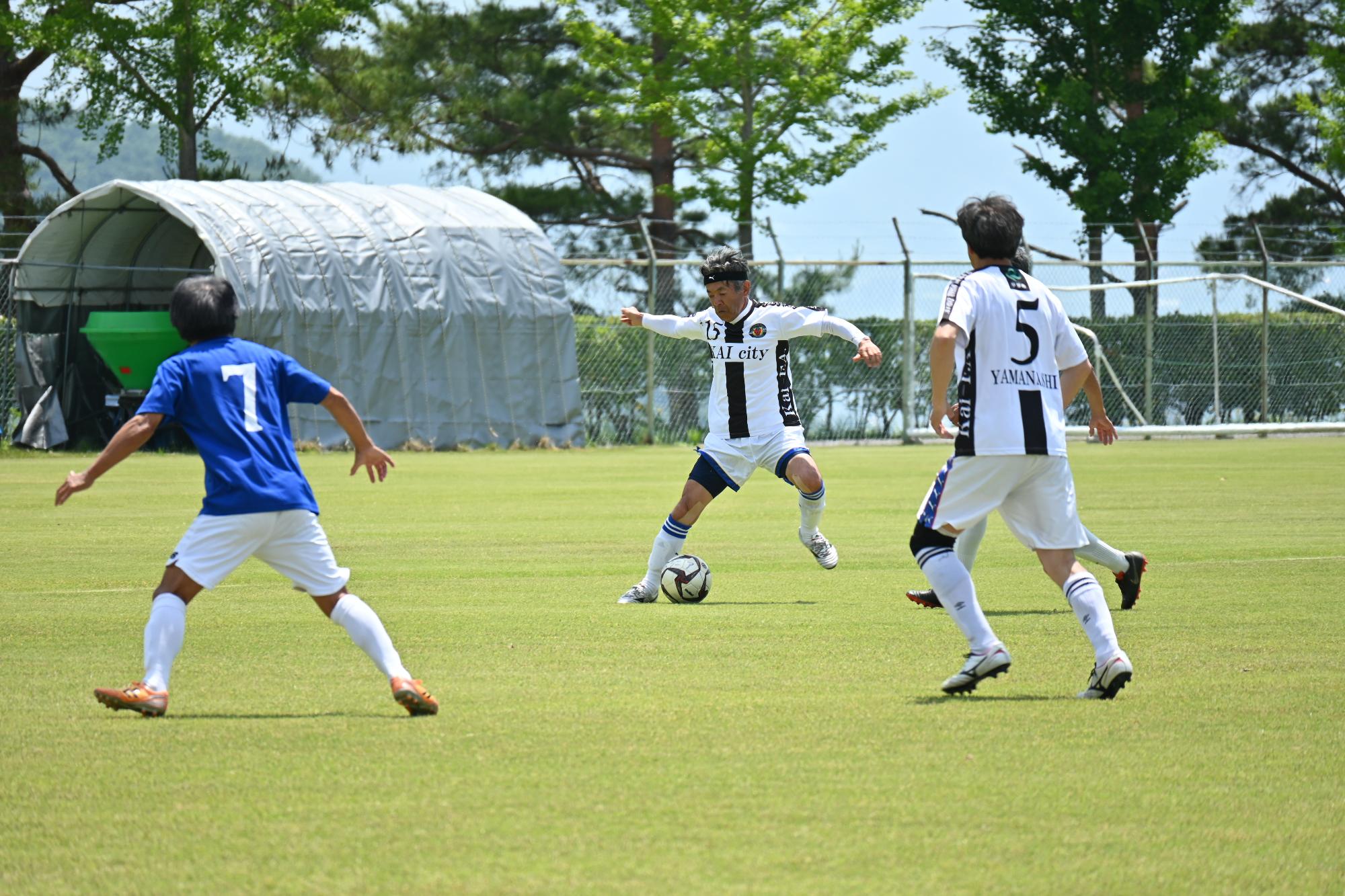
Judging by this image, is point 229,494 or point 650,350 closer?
point 229,494

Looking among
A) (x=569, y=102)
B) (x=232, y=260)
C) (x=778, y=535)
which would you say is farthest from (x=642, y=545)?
Result: (x=569, y=102)

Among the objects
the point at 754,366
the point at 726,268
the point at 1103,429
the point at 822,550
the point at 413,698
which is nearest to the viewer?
the point at 413,698

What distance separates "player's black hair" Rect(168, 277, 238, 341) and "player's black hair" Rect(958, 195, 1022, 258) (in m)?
2.77

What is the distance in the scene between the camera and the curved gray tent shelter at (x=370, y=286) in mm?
27609

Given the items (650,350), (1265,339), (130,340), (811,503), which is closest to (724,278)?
(811,503)

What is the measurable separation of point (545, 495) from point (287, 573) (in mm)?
11727

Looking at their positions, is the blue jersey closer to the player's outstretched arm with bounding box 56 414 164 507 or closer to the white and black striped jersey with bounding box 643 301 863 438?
the player's outstretched arm with bounding box 56 414 164 507

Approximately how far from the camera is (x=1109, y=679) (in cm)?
617

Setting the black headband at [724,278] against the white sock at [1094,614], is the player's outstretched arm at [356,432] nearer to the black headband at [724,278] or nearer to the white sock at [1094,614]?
the white sock at [1094,614]

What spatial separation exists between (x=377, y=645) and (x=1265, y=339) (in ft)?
97.1

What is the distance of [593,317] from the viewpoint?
107 ft

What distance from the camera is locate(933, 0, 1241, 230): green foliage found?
117ft

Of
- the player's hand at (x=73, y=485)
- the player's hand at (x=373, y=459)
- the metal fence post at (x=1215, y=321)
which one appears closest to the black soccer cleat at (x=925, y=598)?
the player's hand at (x=373, y=459)

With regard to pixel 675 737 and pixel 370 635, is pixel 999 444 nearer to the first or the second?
pixel 675 737
